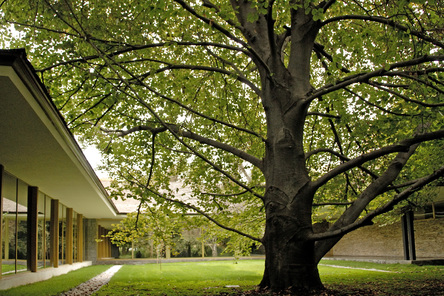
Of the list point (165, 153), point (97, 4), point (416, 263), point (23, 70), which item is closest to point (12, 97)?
point (23, 70)

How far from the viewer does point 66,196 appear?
1783cm

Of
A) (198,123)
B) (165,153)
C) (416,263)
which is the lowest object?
(416,263)

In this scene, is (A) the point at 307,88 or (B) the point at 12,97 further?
(A) the point at 307,88

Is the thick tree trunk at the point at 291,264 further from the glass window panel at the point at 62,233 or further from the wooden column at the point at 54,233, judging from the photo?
the glass window panel at the point at 62,233

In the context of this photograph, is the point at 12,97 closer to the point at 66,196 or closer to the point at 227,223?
the point at 227,223

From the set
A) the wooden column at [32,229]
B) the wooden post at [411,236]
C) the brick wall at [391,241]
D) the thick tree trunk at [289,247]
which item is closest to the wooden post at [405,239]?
the wooden post at [411,236]

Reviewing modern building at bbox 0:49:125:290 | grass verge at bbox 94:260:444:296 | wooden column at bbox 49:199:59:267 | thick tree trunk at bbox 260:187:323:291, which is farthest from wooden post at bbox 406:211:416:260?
wooden column at bbox 49:199:59:267

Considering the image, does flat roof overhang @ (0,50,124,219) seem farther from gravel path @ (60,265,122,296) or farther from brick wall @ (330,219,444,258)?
brick wall @ (330,219,444,258)

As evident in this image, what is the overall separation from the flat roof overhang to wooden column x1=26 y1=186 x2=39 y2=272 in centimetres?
38

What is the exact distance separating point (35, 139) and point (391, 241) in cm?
2352

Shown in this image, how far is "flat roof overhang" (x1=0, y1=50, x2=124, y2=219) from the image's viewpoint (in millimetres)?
5562

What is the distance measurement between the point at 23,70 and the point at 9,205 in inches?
320

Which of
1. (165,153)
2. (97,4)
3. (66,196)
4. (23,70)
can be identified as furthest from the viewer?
(66,196)

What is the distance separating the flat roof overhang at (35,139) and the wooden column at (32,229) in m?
0.38
